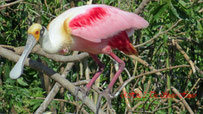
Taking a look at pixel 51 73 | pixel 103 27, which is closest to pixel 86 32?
pixel 103 27

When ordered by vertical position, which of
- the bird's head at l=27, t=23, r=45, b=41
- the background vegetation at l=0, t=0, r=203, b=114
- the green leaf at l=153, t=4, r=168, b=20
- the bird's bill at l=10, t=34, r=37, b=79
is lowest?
the background vegetation at l=0, t=0, r=203, b=114

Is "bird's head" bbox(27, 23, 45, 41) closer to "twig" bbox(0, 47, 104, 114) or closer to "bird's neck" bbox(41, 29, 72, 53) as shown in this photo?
"bird's neck" bbox(41, 29, 72, 53)

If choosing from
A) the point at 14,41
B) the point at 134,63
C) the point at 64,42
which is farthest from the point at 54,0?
the point at 64,42

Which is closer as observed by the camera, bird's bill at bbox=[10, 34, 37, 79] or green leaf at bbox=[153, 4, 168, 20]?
bird's bill at bbox=[10, 34, 37, 79]

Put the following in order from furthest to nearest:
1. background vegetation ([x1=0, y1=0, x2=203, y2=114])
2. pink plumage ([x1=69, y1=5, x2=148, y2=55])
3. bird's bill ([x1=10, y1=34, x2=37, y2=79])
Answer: background vegetation ([x1=0, y1=0, x2=203, y2=114])
pink plumage ([x1=69, y1=5, x2=148, y2=55])
bird's bill ([x1=10, y1=34, x2=37, y2=79])

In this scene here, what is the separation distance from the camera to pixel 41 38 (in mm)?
3217

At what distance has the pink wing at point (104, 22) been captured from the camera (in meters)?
3.24

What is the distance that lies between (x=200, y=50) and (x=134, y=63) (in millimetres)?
732

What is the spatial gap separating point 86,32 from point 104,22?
221mm

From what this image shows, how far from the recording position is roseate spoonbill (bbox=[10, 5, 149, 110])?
315cm

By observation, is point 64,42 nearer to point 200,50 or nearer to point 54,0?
point 54,0

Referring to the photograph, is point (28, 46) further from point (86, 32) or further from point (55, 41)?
point (86, 32)

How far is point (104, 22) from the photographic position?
3355mm

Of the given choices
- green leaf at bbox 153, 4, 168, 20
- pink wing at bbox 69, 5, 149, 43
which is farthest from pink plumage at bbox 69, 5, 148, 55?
green leaf at bbox 153, 4, 168, 20
